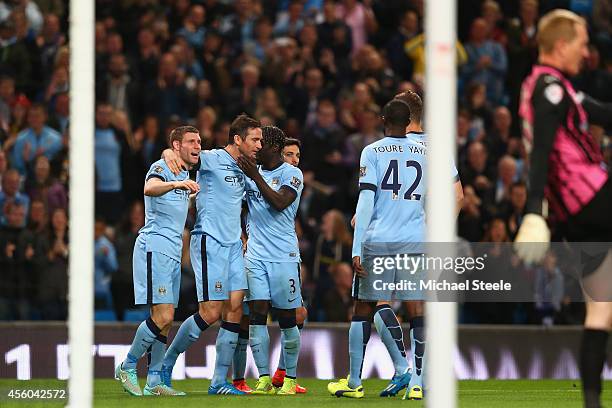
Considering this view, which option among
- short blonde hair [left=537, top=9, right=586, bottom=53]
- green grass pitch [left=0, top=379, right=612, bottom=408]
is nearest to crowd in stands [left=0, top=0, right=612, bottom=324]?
green grass pitch [left=0, top=379, right=612, bottom=408]

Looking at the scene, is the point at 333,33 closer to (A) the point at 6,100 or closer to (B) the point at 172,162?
(A) the point at 6,100

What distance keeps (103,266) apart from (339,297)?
7.89ft

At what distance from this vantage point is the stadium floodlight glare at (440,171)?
5.12 meters

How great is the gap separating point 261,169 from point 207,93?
554 cm

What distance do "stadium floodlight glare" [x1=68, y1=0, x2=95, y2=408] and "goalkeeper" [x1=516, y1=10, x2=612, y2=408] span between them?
2002 millimetres

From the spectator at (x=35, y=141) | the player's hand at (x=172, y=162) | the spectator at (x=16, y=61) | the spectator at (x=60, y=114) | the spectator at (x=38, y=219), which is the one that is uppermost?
the spectator at (x=16, y=61)

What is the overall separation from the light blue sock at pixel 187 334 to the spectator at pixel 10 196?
3450mm

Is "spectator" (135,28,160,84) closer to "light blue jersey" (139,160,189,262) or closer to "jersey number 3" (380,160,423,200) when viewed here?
"light blue jersey" (139,160,189,262)

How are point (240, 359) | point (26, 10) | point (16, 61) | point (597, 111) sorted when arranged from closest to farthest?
1. point (597, 111)
2. point (240, 359)
3. point (16, 61)
4. point (26, 10)

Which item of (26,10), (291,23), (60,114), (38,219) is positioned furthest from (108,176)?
(291,23)

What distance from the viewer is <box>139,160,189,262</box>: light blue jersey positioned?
1079 centimetres

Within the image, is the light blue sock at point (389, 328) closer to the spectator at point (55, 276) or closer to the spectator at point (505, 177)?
the spectator at point (55, 276)

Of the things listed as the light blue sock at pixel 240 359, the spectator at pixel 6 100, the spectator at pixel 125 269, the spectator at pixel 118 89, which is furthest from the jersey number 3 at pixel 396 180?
the spectator at pixel 118 89

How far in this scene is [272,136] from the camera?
1099 cm
